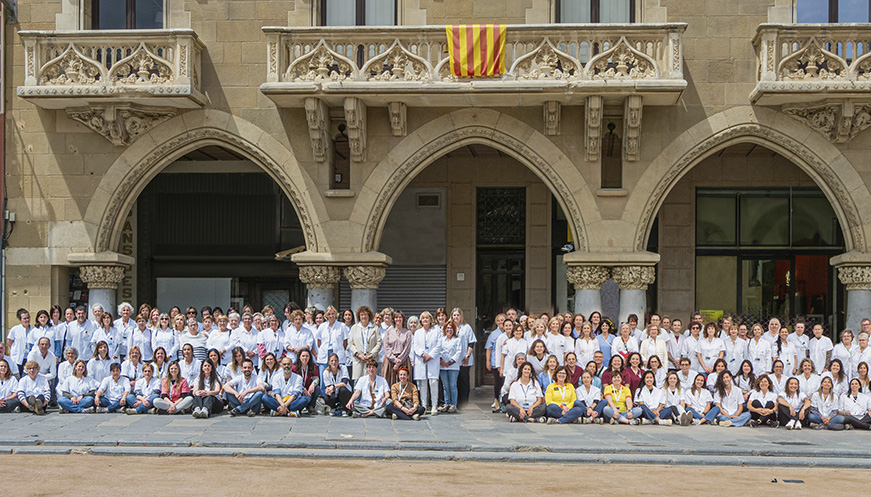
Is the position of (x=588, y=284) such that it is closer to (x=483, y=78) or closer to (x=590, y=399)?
(x=590, y=399)

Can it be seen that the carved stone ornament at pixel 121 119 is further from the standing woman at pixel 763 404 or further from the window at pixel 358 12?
the standing woman at pixel 763 404

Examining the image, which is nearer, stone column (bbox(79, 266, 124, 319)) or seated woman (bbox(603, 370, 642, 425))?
seated woman (bbox(603, 370, 642, 425))

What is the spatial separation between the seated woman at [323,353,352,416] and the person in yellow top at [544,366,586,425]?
291cm

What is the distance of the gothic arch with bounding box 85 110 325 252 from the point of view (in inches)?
679

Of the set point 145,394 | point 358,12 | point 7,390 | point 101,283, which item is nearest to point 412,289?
point 358,12

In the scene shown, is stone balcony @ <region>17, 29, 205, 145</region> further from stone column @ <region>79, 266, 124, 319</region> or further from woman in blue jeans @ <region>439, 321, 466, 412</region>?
woman in blue jeans @ <region>439, 321, 466, 412</region>

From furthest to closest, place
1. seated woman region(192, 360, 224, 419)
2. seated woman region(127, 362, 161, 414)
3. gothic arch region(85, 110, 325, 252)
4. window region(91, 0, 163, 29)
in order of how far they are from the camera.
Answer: window region(91, 0, 163, 29), gothic arch region(85, 110, 325, 252), seated woman region(127, 362, 161, 414), seated woman region(192, 360, 224, 419)

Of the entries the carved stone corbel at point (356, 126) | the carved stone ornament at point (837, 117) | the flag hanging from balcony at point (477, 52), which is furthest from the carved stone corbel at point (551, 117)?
the carved stone ornament at point (837, 117)

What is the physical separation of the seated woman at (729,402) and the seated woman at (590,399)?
63.8 inches

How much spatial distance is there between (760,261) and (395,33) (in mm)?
8260

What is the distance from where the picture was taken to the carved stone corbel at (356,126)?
1653 centimetres

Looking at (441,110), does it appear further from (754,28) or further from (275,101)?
(754,28)

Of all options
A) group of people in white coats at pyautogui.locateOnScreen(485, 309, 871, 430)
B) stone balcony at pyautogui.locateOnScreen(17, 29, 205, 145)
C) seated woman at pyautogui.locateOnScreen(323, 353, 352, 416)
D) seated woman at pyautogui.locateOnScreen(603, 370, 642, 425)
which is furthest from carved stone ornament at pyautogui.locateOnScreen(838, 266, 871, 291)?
stone balcony at pyautogui.locateOnScreen(17, 29, 205, 145)

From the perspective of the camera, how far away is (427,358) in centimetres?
1565
